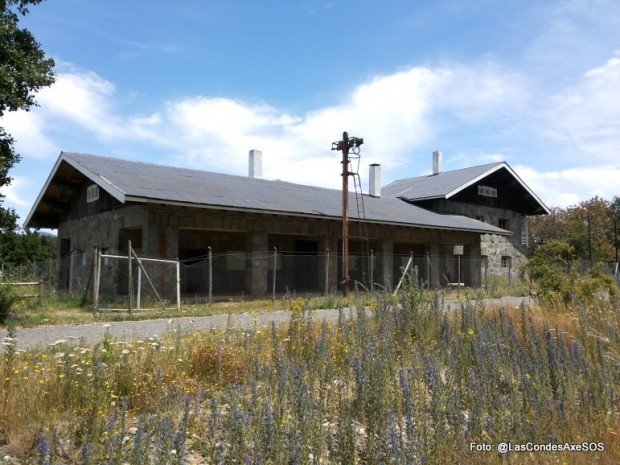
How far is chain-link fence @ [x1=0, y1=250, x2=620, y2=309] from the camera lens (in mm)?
14414

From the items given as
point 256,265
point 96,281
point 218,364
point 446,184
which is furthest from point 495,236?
point 218,364

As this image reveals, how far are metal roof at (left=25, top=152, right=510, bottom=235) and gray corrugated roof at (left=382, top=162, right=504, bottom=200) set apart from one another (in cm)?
336

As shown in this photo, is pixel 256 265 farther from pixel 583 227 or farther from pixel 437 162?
pixel 583 227

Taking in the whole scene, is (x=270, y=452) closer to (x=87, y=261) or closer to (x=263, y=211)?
(x=263, y=211)

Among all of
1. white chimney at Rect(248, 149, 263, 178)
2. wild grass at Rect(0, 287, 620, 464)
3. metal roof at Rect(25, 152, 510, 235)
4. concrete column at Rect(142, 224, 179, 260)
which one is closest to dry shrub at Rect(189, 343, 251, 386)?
wild grass at Rect(0, 287, 620, 464)

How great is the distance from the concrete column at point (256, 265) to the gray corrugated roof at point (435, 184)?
13401mm

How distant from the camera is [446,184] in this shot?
96.9ft

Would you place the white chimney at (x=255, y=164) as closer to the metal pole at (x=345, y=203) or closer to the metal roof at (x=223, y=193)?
the metal roof at (x=223, y=193)

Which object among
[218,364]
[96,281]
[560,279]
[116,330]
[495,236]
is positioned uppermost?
[495,236]

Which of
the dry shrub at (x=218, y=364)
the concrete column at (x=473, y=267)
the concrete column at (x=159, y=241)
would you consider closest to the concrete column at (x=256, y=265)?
the concrete column at (x=159, y=241)

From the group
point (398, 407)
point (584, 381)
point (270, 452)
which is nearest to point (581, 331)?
point (584, 381)

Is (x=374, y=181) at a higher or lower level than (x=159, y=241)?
higher

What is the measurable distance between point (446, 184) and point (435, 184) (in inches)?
41.7

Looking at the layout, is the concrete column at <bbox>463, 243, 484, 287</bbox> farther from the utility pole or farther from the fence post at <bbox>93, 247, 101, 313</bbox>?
the fence post at <bbox>93, 247, 101, 313</bbox>
